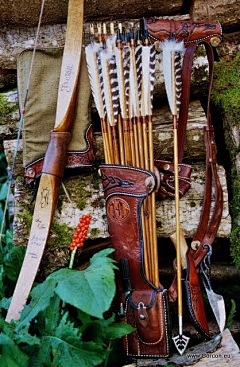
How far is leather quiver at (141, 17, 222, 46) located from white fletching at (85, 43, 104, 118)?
0.98ft

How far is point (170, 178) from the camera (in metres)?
2.45

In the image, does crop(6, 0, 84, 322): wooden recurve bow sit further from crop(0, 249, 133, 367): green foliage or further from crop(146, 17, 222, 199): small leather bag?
crop(146, 17, 222, 199): small leather bag

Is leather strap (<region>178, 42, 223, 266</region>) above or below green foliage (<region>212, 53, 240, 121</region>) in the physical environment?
below

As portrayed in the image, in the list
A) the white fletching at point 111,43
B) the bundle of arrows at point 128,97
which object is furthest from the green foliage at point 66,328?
the white fletching at point 111,43

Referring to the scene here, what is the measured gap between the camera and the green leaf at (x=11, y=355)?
1856 millimetres

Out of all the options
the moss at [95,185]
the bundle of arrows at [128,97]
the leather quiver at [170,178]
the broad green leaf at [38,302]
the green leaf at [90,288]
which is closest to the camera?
the green leaf at [90,288]

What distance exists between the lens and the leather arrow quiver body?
7.68ft

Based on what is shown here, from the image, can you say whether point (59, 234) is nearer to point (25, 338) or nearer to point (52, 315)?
point (52, 315)

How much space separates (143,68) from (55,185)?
0.73 metres

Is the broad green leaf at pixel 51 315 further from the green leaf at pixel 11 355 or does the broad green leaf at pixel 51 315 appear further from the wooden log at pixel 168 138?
the wooden log at pixel 168 138

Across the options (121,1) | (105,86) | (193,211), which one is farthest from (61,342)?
(121,1)

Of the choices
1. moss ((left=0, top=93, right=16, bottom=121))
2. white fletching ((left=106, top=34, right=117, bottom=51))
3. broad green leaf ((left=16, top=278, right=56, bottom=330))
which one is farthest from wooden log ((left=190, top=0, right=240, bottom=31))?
broad green leaf ((left=16, top=278, right=56, bottom=330))

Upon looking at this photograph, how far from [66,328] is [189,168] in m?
1.01

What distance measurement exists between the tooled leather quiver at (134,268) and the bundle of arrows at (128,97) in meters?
0.06
